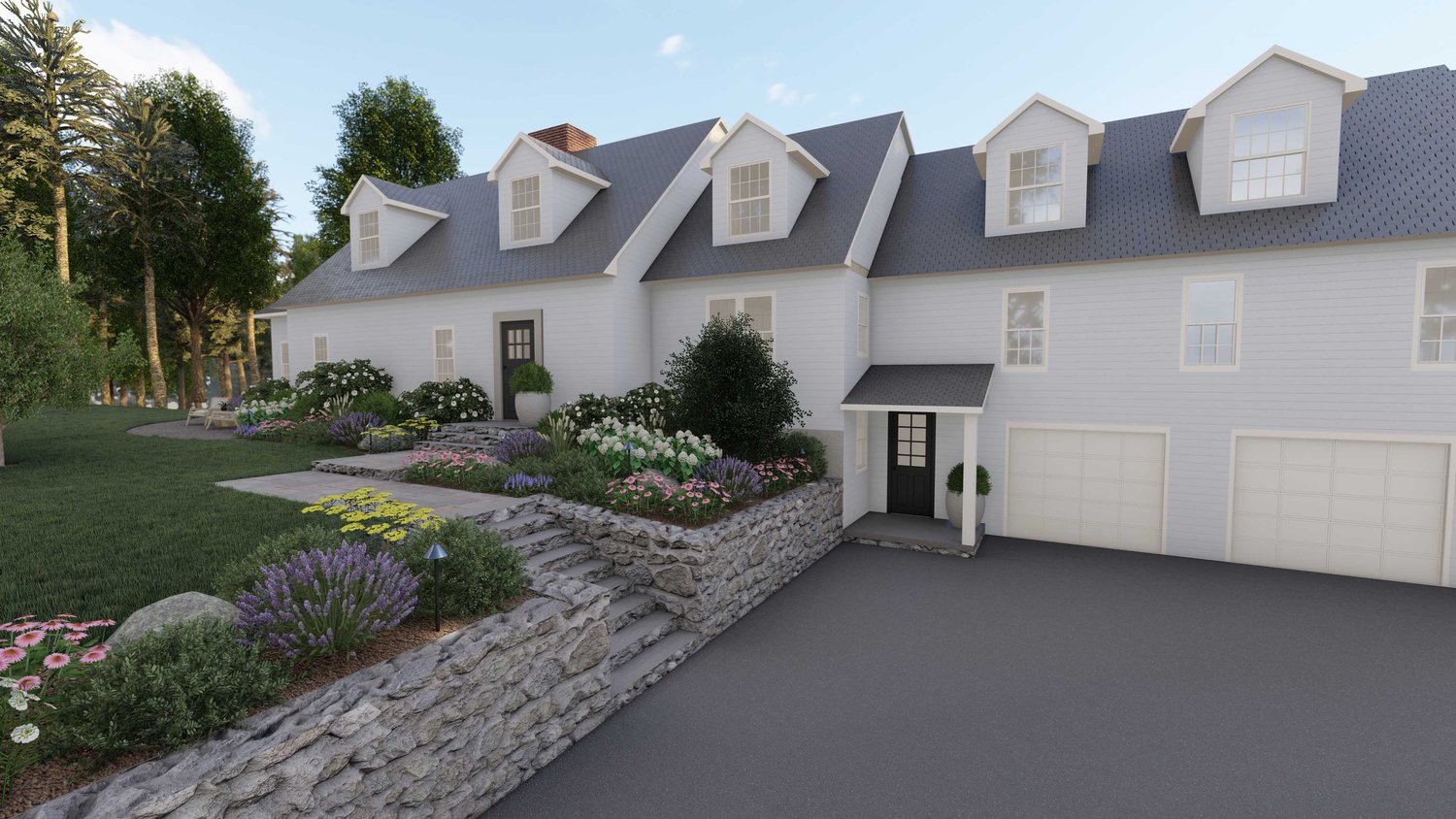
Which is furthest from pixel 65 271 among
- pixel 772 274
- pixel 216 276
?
pixel 772 274

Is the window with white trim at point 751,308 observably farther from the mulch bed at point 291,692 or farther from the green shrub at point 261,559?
the green shrub at point 261,559

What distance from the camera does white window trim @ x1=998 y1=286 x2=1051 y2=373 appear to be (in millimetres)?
11344

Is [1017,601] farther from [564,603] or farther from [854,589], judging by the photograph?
[564,603]

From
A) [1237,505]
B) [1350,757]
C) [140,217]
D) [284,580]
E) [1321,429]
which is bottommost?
[1350,757]

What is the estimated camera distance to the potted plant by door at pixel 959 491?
1157 centimetres

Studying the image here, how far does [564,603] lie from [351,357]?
14333mm

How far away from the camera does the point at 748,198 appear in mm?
12828

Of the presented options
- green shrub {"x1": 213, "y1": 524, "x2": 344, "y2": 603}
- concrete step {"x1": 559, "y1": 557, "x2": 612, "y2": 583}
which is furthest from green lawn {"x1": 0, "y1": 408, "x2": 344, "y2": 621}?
concrete step {"x1": 559, "y1": 557, "x2": 612, "y2": 583}

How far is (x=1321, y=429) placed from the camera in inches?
385

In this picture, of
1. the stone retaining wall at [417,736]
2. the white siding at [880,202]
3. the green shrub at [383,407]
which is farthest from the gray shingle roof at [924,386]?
the green shrub at [383,407]

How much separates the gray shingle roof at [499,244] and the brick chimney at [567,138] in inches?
29.1

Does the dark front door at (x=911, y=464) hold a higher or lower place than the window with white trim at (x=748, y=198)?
lower

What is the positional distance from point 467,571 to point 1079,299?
1076 cm

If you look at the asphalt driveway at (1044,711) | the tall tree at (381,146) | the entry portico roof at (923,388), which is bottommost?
the asphalt driveway at (1044,711)
